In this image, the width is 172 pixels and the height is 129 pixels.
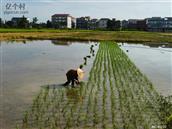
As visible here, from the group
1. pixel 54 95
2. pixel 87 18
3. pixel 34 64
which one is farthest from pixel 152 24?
pixel 54 95

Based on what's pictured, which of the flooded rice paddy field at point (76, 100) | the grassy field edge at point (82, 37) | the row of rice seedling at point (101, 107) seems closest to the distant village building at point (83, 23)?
the grassy field edge at point (82, 37)

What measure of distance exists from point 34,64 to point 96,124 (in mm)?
13158

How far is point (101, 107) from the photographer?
433 inches

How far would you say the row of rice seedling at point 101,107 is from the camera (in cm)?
917

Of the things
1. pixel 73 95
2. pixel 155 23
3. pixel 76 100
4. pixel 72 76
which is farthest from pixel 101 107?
pixel 155 23

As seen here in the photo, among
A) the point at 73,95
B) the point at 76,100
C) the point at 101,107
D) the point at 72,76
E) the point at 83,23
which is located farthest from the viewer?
the point at 83,23

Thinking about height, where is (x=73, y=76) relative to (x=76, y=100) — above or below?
above

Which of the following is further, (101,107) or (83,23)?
(83,23)

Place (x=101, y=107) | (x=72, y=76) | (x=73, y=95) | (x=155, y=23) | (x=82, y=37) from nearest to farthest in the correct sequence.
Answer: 1. (x=101, y=107)
2. (x=73, y=95)
3. (x=72, y=76)
4. (x=82, y=37)
5. (x=155, y=23)

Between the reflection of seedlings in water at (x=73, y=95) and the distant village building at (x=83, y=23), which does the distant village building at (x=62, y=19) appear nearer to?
the distant village building at (x=83, y=23)

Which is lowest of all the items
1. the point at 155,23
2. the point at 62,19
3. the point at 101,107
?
the point at 101,107

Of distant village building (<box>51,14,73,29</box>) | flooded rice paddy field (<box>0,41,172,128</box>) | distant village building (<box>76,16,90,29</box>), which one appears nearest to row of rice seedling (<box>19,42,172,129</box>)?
flooded rice paddy field (<box>0,41,172,128</box>)

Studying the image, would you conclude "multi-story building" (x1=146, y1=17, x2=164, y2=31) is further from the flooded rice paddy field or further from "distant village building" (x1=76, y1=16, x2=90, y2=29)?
the flooded rice paddy field

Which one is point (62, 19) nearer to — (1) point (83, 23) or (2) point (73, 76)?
(1) point (83, 23)
